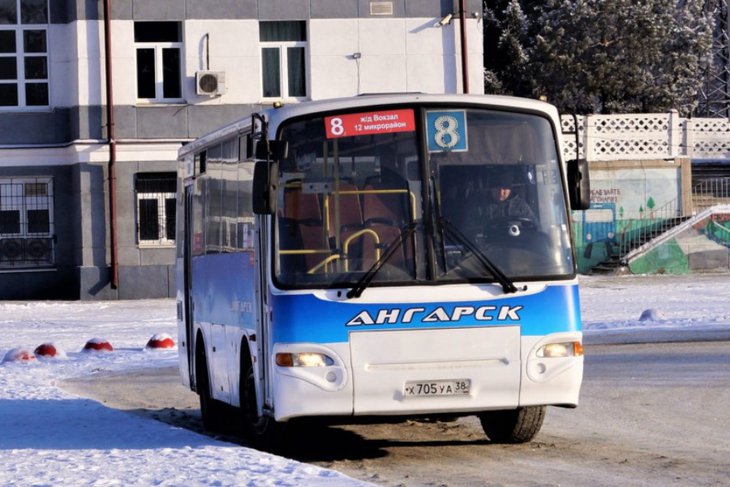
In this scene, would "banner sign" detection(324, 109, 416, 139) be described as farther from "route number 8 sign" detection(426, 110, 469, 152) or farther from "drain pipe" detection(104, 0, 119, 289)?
"drain pipe" detection(104, 0, 119, 289)

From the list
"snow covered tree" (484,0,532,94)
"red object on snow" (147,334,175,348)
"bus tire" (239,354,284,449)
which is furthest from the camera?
"snow covered tree" (484,0,532,94)

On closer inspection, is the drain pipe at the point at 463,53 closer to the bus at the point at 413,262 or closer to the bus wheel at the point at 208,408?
the bus wheel at the point at 208,408

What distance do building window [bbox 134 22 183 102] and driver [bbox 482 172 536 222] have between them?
27625 mm

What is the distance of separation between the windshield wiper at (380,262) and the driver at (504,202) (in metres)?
0.57

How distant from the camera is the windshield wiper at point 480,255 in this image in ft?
37.8

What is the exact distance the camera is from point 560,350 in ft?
38.2

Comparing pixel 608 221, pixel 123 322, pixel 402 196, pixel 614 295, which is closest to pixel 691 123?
pixel 608 221

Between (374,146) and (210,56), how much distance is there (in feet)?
89.6

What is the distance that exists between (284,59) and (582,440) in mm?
27634

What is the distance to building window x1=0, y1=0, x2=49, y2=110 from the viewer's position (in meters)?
38.8

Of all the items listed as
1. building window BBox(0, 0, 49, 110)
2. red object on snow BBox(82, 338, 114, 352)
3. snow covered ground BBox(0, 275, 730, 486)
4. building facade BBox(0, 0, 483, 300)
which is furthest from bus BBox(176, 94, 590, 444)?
building window BBox(0, 0, 49, 110)

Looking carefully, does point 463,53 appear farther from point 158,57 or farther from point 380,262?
point 380,262

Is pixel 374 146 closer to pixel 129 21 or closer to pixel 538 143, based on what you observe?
pixel 538 143

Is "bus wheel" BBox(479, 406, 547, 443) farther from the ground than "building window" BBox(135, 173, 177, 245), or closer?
closer
